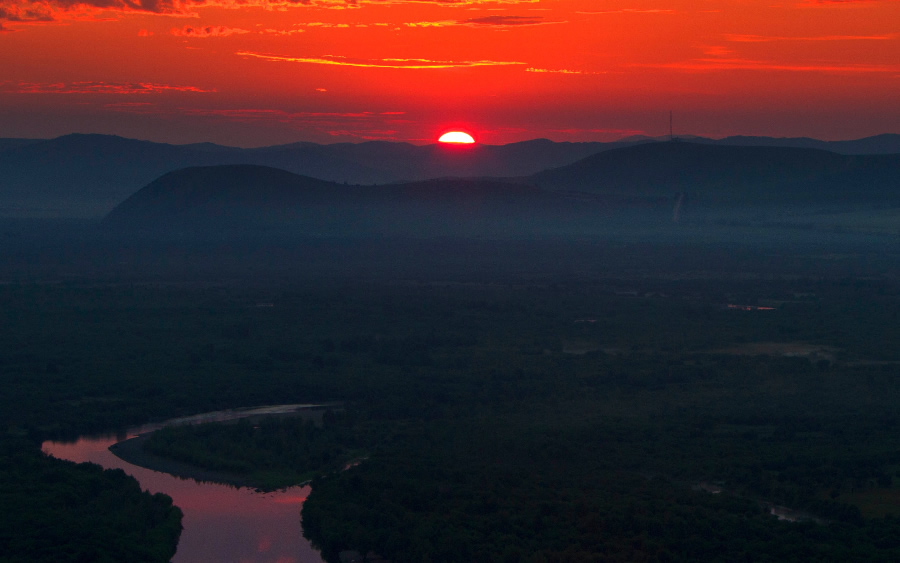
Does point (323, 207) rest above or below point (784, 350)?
above

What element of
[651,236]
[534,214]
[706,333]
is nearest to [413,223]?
[534,214]

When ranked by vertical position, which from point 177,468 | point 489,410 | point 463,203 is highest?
point 463,203

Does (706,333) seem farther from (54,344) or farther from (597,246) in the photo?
(597,246)

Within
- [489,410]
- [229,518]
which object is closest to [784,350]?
[489,410]

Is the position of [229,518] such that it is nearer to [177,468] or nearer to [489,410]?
[177,468]

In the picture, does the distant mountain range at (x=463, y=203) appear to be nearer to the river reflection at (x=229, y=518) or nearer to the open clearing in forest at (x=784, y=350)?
the open clearing in forest at (x=784, y=350)

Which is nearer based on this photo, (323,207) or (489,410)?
(489,410)

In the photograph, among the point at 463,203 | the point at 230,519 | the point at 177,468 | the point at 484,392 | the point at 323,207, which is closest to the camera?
the point at 230,519
